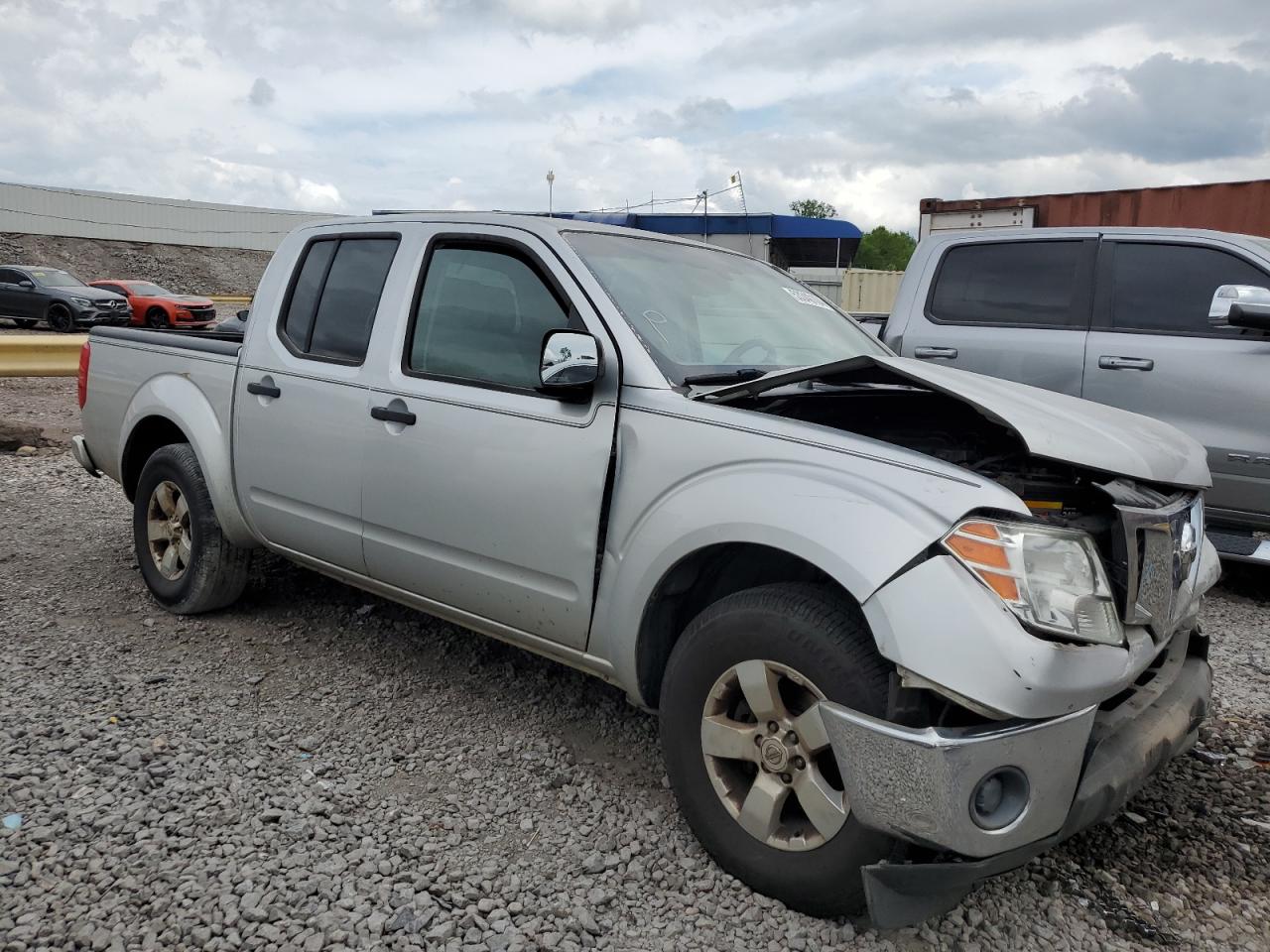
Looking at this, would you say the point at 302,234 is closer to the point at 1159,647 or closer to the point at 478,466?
the point at 478,466

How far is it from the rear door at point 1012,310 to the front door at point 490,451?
334 centimetres

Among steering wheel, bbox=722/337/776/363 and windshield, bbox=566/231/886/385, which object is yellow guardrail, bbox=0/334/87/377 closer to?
windshield, bbox=566/231/886/385

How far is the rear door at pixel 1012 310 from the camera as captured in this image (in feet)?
18.4

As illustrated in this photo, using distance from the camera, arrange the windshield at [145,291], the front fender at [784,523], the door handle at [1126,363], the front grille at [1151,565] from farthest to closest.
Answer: the windshield at [145,291] < the door handle at [1126,363] < the front grille at [1151,565] < the front fender at [784,523]

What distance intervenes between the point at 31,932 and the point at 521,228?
243 centimetres

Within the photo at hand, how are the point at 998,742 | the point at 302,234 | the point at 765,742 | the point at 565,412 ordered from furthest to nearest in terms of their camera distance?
1. the point at 302,234
2. the point at 565,412
3. the point at 765,742
4. the point at 998,742

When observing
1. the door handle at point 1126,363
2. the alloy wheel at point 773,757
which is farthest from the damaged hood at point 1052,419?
the door handle at point 1126,363

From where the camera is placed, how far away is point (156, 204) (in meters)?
40.7

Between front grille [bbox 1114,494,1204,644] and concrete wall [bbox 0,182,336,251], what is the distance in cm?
3934

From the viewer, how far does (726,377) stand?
309 centimetres

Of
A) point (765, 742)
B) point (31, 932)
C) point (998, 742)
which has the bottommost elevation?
point (31, 932)

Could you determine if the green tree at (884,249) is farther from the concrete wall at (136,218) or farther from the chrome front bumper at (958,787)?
the chrome front bumper at (958,787)

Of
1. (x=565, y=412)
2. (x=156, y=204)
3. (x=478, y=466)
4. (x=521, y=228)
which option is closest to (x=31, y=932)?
(x=478, y=466)

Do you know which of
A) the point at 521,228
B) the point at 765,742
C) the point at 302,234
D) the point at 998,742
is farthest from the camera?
the point at 302,234
